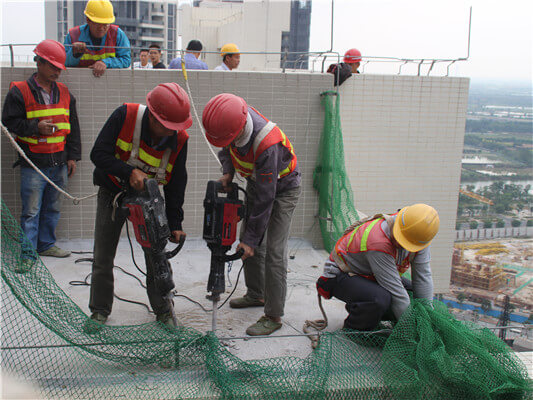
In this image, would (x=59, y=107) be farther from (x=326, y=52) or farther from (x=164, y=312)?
(x=326, y=52)

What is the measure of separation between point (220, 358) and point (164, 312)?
2.62 ft

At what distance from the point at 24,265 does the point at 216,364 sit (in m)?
1.25

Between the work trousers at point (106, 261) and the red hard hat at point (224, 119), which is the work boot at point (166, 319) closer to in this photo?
the work trousers at point (106, 261)

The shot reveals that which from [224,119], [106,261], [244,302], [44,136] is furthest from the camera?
[44,136]

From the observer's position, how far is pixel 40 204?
5098 mm

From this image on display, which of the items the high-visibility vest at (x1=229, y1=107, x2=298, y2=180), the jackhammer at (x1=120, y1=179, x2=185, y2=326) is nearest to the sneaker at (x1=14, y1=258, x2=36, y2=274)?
the jackhammer at (x1=120, y1=179, x2=185, y2=326)

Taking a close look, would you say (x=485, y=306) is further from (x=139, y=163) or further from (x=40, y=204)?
(x=139, y=163)

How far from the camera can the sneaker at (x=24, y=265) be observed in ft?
9.61

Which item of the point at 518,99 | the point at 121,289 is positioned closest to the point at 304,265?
the point at 121,289

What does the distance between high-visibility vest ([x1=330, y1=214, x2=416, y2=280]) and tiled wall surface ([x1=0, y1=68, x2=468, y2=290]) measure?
2367 millimetres

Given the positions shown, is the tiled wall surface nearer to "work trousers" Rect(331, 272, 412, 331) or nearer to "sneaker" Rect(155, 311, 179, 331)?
"sneaker" Rect(155, 311, 179, 331)

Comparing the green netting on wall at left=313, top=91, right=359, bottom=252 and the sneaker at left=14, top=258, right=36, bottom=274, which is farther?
the green netting on wall at left=313, top=91, right=359, bottom=252

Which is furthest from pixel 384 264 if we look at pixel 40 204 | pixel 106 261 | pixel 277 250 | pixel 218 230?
pixel 40 204

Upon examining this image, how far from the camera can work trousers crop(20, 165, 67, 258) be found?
4980mm
